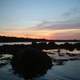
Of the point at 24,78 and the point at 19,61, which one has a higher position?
the point at 19,61

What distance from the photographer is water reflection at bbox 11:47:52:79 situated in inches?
529

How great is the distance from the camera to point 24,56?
13453mm

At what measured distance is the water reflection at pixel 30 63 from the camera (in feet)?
44.1

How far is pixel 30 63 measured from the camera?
13.5m

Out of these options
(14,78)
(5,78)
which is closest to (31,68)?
(14,78)

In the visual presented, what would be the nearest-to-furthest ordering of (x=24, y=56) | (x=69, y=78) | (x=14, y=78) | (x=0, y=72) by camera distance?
(x=24, y=56)
(x=14, y=78)
(x=69, y=78)
(x=0, y=72)

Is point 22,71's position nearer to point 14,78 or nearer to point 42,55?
point 42,55

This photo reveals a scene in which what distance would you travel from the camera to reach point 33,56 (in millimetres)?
13539

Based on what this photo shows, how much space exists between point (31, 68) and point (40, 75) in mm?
1318

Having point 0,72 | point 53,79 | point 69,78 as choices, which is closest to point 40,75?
point 53,79

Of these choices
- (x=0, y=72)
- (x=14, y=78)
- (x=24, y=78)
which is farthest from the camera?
(x=0, y=72)

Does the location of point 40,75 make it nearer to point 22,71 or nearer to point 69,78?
point 22,71

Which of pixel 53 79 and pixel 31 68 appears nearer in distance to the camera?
pixel 31 68

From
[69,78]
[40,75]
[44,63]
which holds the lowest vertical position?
[69,78]
